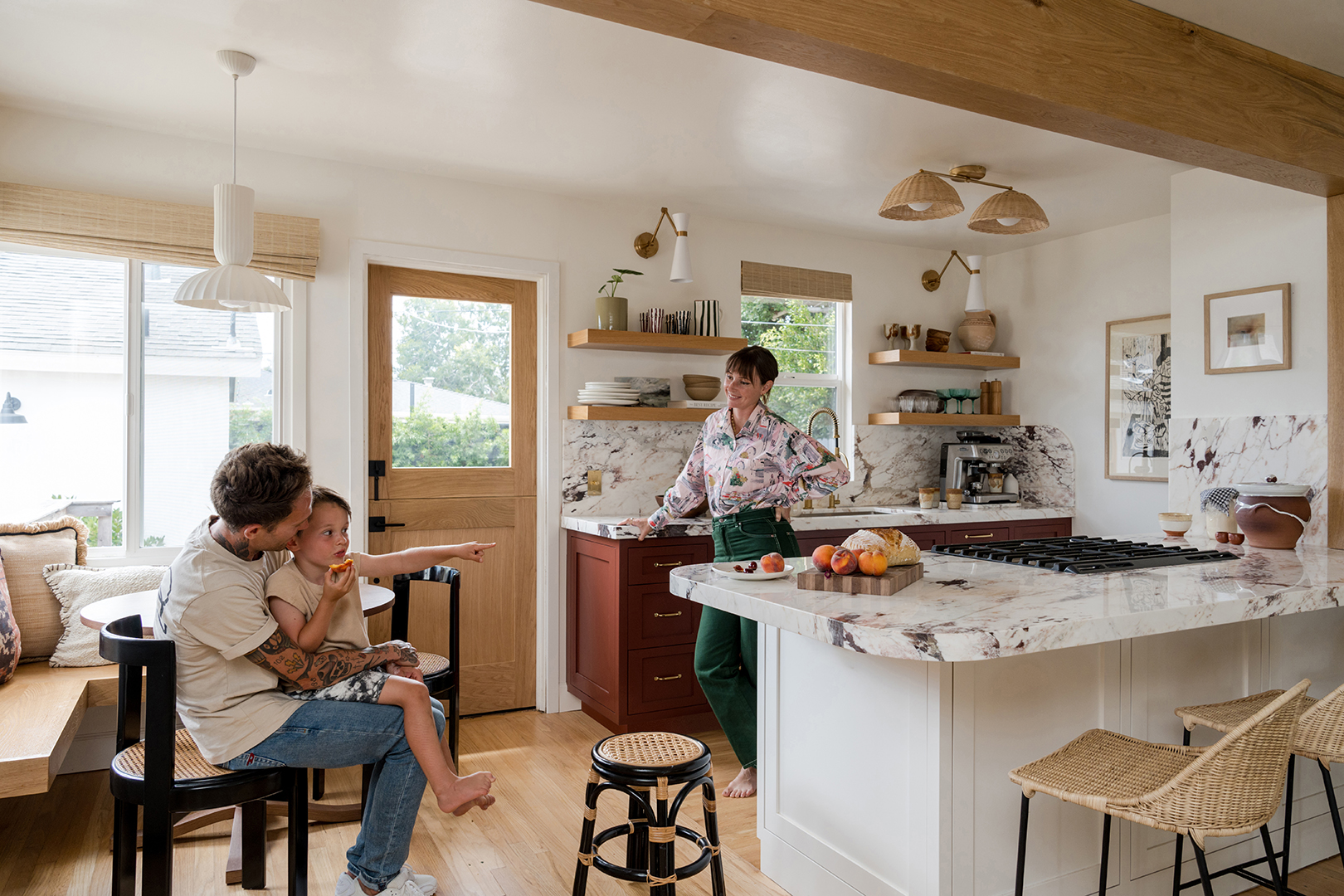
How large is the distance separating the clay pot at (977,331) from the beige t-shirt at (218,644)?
4.41 m

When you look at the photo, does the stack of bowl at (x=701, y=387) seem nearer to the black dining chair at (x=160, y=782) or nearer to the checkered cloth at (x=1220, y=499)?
the checkered cloth at (x=1220, y=499)

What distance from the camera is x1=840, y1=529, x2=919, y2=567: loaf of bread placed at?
219cm

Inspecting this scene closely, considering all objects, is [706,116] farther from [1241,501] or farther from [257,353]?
[1241,501]

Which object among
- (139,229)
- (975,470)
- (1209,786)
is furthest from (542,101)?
(975,470)

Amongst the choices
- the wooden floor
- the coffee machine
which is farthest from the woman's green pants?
the coffee machine

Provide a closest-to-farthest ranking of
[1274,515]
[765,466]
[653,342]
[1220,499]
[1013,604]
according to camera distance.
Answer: [1013,604]
[1274,515]
[765,466]
[1220,499]
[653,342]

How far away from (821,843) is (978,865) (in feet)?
1.43

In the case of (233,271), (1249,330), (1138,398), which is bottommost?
(1138,398)

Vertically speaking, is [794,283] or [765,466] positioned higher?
[794,283]

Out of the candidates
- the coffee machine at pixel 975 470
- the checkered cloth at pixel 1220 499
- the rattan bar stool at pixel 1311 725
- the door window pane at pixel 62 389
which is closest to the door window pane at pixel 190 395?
the door window pane at pixel 62 389

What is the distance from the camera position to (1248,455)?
348 centimetres

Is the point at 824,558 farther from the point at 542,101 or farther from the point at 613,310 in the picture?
the point at 613,310

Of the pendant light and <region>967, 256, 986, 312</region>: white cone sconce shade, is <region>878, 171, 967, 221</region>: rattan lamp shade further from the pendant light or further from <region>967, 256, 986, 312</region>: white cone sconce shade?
the pendant light

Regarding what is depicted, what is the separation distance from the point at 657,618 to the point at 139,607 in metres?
1.97
